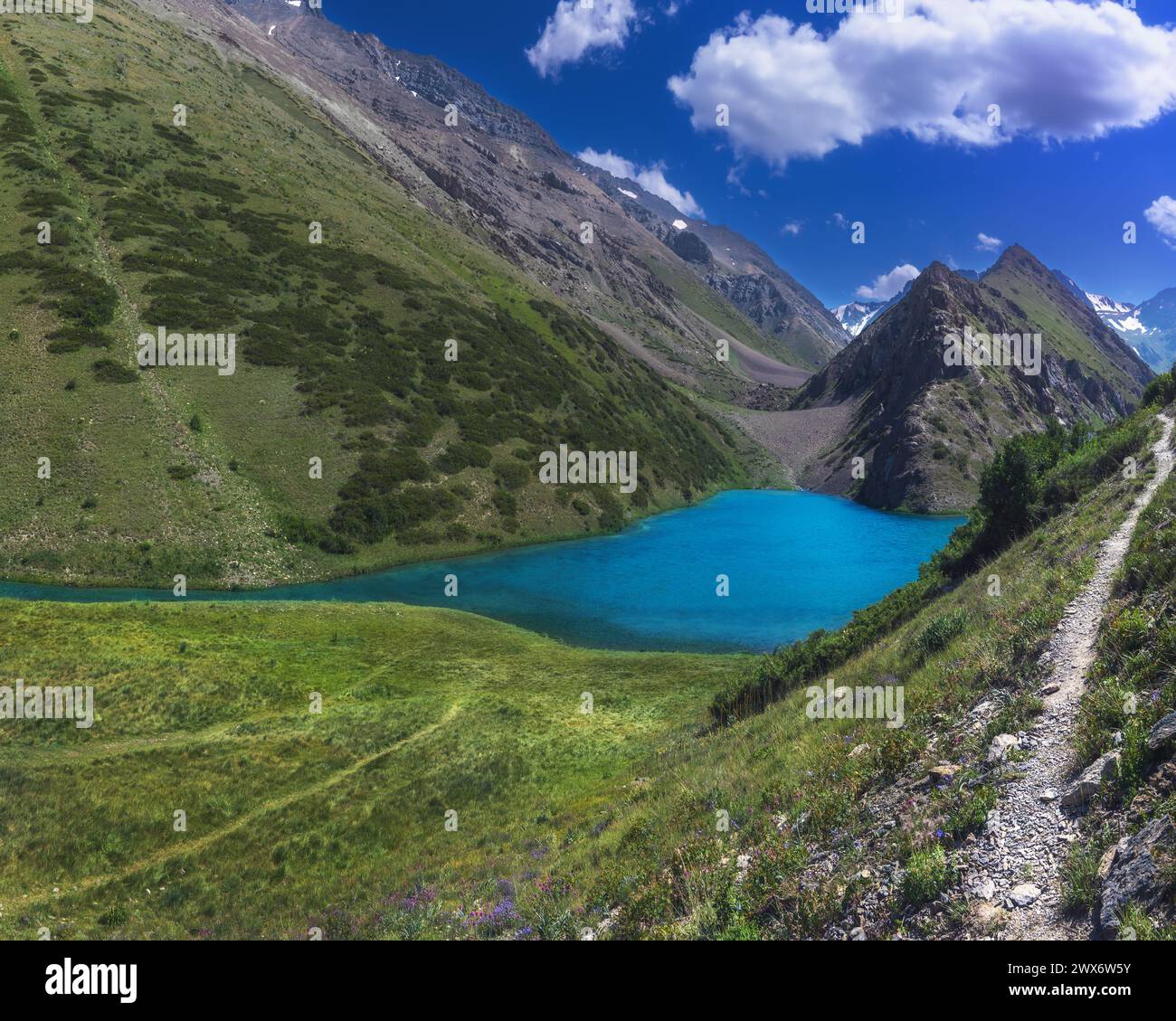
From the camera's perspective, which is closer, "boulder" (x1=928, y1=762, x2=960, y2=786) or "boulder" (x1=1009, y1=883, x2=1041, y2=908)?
"boulder" (x1=1009, y1=883, x2=1041, y2=908)

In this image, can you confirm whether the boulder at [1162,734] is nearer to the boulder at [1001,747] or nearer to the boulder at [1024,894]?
the boulder at [1001,747]

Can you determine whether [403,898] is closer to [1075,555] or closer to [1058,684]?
[1058,684]

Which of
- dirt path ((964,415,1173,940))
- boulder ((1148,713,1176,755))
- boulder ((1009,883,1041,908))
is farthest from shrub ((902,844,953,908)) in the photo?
boulder ((1148,713,1176,755))

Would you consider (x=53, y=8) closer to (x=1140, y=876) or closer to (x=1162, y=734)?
(x=1162, y=734)

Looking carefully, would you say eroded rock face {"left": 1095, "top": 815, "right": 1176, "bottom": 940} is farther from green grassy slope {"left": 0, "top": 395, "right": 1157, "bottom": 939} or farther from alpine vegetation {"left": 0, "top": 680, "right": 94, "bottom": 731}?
alpine vegetation {"left": 0, "top": 680, "right": 94, "bottom": 731}

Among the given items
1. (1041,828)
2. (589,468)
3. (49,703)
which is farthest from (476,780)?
(589,468)
